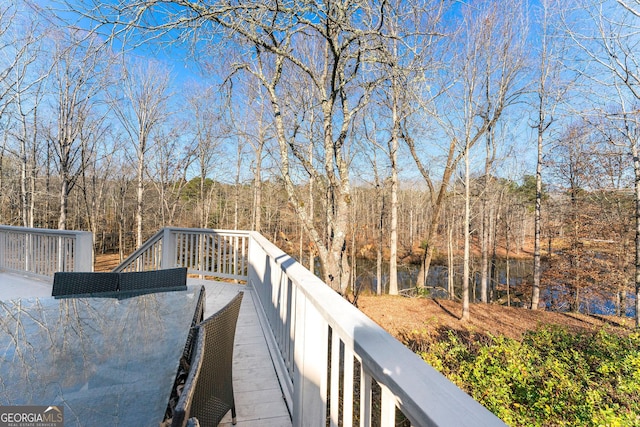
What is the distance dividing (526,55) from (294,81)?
7.32m

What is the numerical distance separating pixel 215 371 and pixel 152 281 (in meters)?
1.92

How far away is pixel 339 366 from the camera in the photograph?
1320mm

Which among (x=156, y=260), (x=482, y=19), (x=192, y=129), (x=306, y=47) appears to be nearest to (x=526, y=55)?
(x=482, y=19)

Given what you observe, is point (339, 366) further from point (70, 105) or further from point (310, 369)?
point (70, 105)

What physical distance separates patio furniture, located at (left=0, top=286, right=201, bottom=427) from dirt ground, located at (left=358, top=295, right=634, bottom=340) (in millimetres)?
6369

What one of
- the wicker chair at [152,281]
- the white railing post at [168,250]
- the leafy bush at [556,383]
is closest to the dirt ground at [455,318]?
the leafy bush at [556,383]

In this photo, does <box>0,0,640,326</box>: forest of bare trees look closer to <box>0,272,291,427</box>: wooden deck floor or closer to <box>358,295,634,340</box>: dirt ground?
<box>358,295,634,340</box>: dirt ground

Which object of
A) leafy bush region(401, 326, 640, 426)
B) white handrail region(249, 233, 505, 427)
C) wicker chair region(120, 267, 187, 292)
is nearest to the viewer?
white handrail region(249, 233, 505, 427)

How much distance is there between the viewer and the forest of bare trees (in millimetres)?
4738

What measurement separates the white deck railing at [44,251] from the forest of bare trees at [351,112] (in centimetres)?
295

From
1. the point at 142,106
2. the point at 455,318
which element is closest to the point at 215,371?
the point at 455,318

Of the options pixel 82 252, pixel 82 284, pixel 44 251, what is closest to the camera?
pixel 82 284

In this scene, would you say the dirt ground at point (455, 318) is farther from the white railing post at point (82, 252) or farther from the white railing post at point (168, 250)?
the white railing post at point (82, 252)

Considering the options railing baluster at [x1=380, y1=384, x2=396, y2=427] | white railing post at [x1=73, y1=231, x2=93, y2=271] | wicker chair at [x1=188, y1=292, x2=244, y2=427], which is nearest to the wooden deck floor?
wicker chair at [x1=188, y1=292, x2=244, y2=427]
